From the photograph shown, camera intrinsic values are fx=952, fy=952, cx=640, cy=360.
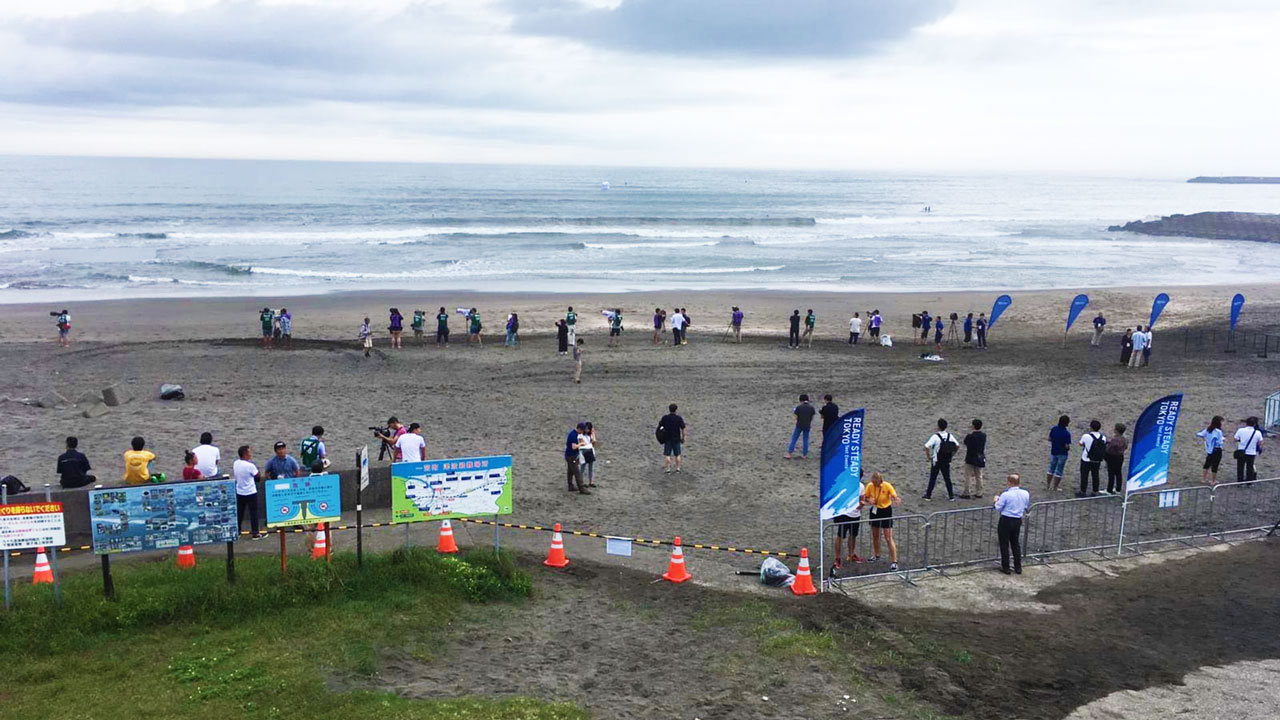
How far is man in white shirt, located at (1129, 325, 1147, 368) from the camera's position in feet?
92.1

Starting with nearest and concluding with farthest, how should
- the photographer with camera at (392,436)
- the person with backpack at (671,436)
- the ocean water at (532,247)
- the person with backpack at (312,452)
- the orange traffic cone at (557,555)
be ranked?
1. the orange traffic cone at (557,555)
2. the person with backpack at (312,452)
3. the photographer with camera at (392,436)
4. the person with backpack at (671,436)
5. the ocean water at (532,247)

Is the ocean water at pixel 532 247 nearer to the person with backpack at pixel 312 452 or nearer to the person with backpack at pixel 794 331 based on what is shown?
the person with backpack at pixel 794 331

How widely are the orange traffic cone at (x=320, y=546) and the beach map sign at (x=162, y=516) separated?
115cm

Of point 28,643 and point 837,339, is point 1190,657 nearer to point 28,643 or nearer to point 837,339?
point 28,643

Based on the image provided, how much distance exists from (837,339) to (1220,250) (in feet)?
199

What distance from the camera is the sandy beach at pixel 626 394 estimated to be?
17.1 meters

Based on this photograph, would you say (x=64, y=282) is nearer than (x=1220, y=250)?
Yes

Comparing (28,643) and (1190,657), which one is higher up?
(28,643)

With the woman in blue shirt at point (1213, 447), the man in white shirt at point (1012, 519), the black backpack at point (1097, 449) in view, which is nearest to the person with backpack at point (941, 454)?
the black backpack at point (1097, 449)

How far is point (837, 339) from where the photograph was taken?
112ft

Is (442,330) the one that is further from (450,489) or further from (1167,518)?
(1167,518)

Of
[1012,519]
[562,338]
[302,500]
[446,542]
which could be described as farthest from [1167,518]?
[562,338]

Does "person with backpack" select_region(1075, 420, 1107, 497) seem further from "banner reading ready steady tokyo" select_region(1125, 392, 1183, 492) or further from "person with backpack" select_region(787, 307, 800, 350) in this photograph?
"person with backpack" select_region(787, 307, 800, 350)

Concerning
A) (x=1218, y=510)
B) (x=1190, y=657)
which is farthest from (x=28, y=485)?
(x=1218, y=510)
